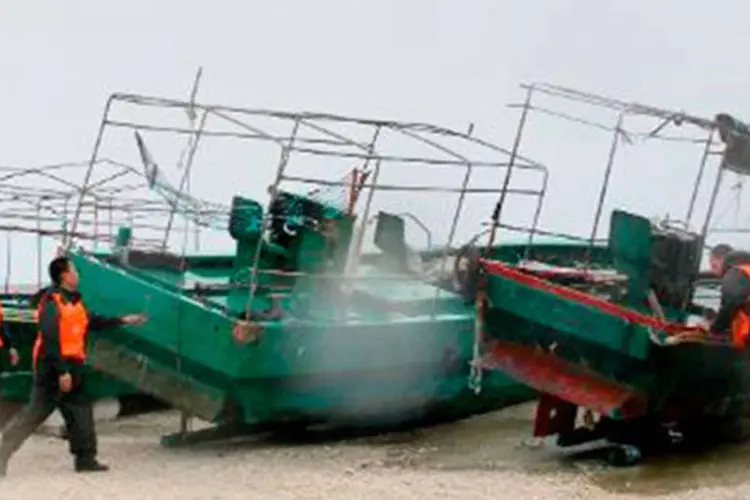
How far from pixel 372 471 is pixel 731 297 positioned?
254 centimetres

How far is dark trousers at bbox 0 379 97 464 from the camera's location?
28.4 ft

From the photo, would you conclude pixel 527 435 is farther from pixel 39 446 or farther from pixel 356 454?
pixel 39 446

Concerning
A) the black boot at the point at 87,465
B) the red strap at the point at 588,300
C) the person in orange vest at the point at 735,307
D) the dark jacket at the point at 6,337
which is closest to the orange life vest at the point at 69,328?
the black boot at the point at 87,465

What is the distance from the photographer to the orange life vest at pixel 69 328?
8.55 meters

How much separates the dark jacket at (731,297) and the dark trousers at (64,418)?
402 centimetres

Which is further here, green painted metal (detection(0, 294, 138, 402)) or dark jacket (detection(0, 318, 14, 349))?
green painted metal (detection(0, 294, 138, 402))

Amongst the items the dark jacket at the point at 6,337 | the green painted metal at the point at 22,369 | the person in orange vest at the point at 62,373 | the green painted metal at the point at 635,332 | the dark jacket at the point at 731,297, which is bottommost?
the green painted metal at the point at 22,369

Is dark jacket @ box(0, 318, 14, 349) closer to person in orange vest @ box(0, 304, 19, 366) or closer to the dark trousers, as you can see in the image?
person in orange vest @ box(0, 304, 19, 366)

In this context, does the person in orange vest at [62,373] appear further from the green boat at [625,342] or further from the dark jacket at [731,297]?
the dark jacket at [731,297]

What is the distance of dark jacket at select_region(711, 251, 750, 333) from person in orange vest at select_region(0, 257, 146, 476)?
4017mm

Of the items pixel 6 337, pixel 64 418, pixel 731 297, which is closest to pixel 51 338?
pixel 64 418

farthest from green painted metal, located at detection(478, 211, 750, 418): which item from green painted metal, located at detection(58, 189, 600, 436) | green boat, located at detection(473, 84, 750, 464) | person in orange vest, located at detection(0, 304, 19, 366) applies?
person in orange vest, located at detection(0, 304, 19, 366)

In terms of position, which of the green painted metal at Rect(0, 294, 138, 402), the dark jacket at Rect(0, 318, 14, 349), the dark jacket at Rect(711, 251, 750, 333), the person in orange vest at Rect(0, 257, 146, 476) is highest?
the dark jacket at Rect(711, 251, 750, 333)

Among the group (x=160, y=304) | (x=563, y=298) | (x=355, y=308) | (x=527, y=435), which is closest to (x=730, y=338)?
(x=563, y=298)
